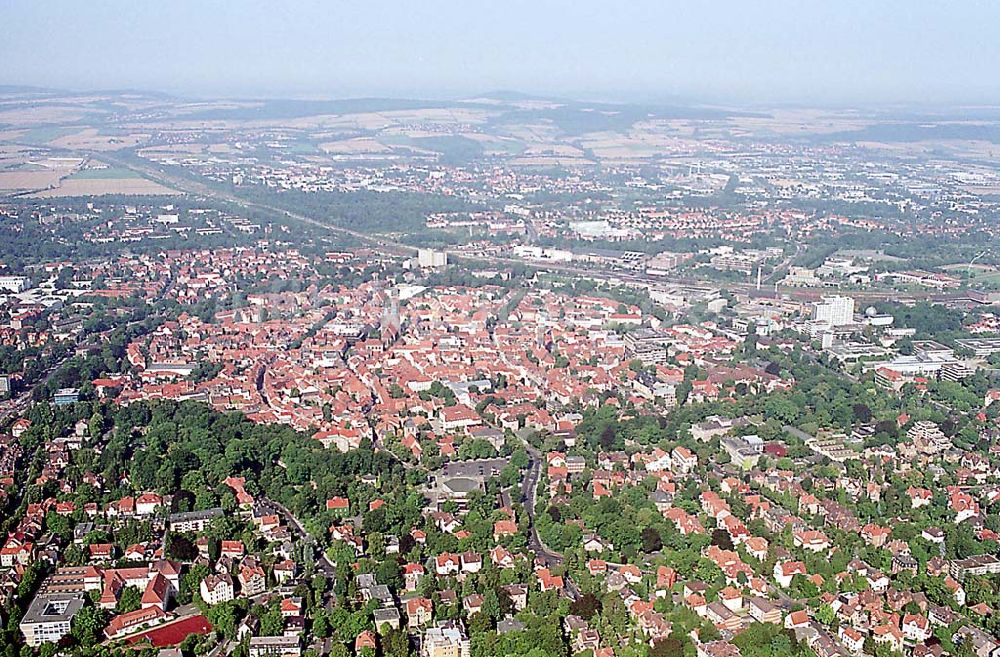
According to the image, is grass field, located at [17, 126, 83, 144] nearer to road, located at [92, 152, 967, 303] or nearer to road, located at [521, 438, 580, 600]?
road, located at [92, 152, 967, 303]

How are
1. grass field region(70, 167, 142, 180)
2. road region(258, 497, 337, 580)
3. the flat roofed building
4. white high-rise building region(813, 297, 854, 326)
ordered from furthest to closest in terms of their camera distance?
grass field region(70, 167, 142, 180) → white high-rise building region(813, 297, 854, 326) → road region(258, 497, 337, 580) → the flat roofed building

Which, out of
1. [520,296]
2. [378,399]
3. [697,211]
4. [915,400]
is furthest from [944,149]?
[378,399]

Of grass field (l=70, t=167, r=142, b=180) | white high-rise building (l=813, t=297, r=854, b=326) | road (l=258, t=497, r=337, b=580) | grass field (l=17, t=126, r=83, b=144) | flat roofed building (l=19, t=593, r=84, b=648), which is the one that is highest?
flat roofed building (l=19, t=593, r=84, b=648)

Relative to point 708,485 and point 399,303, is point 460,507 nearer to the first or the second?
point 708,485

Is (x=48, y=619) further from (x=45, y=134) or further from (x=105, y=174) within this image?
(x=45, y=134)

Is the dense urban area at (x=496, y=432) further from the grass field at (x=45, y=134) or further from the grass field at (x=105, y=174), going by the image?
the grass field at (x=45, y=134)

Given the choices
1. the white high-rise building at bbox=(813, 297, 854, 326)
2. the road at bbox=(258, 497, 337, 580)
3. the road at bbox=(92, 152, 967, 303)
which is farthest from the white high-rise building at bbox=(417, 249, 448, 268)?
the road at bbox=(258, 497, 337, 580)
